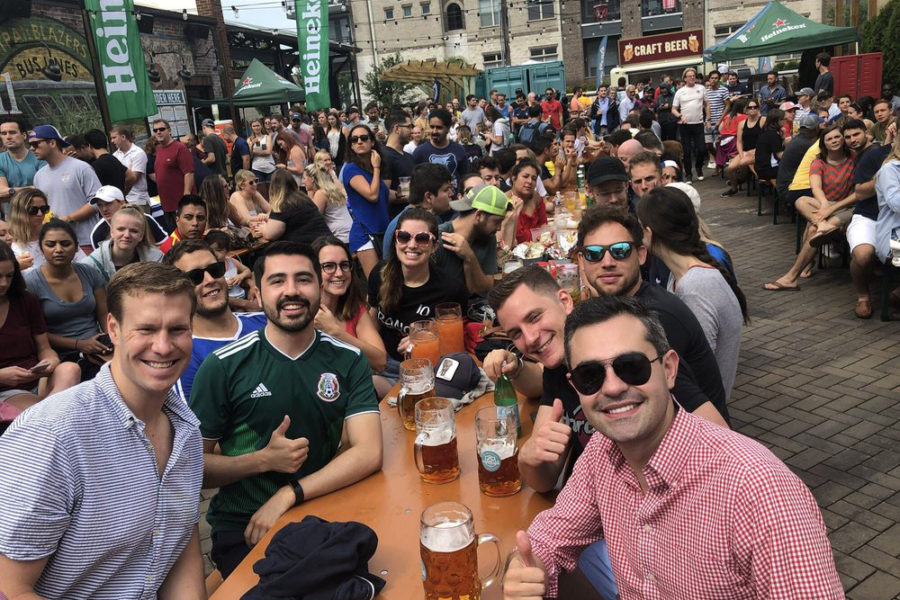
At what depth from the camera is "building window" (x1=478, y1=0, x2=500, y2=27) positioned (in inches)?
1756

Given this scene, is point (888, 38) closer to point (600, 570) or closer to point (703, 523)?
point (600, 570)

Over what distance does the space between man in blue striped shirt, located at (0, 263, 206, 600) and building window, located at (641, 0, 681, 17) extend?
4699 centimetres

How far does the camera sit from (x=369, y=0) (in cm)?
4603

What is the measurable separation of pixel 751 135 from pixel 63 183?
31.6ft

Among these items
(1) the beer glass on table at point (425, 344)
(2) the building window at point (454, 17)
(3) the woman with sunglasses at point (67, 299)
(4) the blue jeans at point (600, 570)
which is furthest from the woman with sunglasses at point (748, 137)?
(2) the building window at point (454, 17)

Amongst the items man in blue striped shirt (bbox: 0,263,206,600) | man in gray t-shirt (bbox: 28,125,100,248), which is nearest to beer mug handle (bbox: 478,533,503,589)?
man in blue striped shirt (bbox: 0,263,206,600)

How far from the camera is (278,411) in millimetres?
2402

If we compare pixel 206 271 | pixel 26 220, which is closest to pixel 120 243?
pixel 26 220

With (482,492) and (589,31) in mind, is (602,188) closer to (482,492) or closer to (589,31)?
(482,492)

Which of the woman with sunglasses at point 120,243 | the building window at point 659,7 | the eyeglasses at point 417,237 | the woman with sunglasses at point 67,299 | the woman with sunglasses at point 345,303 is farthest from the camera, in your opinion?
the building window at point 659,7

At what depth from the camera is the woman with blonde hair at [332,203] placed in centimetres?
695

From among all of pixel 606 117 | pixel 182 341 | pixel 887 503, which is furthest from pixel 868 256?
pixel 606 117

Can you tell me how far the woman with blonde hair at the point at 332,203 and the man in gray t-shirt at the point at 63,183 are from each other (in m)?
2.10

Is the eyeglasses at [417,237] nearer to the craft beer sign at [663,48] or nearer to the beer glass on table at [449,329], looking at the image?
the beer glass on table at [449,329]
